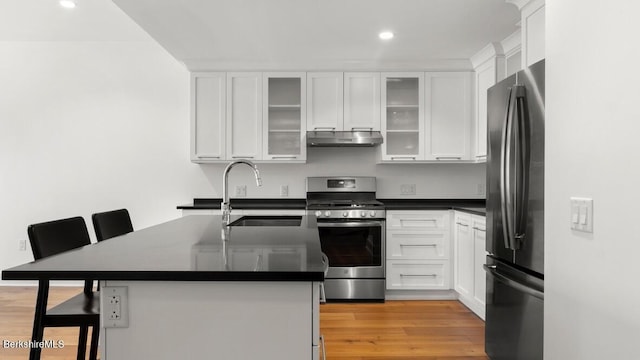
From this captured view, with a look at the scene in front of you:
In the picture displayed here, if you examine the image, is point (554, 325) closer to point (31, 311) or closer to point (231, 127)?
point (231, 127)

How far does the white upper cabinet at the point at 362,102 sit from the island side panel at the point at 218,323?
3205 millimetres

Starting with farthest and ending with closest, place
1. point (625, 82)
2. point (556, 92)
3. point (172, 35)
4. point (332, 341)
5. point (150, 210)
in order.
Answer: point (150, 210) < point (172, 35) < point (332, 341) < point (556, 92) < point (625, 82)

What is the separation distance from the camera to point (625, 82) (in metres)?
1.17

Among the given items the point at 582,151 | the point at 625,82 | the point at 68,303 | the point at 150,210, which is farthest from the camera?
the point at 150,210

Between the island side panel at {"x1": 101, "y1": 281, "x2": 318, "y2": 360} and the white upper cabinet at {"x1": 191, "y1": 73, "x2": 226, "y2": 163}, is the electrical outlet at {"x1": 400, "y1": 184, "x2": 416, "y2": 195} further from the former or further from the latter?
the island side panel at {"x1": 101, "y1": 281, "x2": 318, "y2": 360}

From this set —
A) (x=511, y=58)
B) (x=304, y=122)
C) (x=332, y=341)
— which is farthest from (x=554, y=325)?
(x=304, y=122)

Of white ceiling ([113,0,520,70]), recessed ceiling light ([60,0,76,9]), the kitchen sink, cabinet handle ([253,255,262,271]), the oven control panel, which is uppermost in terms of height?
recessed ceiling light ([60,0,76,9])

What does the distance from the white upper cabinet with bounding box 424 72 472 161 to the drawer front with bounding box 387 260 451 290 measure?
1.10 metres

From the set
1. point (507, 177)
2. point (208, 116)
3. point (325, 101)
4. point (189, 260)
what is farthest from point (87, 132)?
point (507, 177)

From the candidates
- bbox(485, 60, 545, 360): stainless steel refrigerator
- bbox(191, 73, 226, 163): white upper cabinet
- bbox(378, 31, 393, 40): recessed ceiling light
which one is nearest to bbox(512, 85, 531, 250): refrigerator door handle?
bbox(485, 60, 545, 360): stainless steel refrigerator

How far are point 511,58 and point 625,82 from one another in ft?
9.22

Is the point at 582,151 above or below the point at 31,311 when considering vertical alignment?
above

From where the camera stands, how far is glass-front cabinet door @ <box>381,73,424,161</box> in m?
4.37

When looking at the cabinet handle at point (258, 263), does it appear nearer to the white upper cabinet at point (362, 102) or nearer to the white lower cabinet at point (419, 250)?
the white lower cabinet at point (419, 250)
